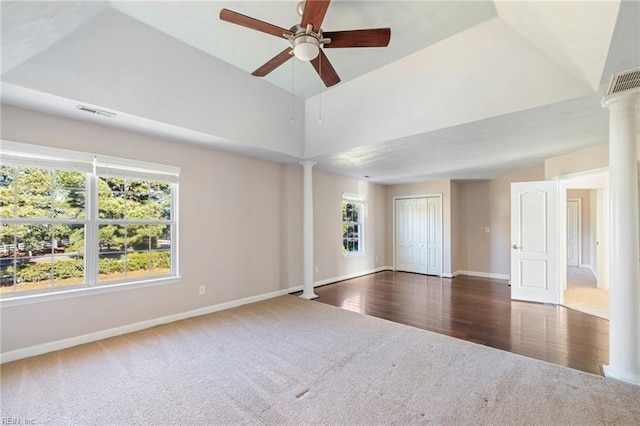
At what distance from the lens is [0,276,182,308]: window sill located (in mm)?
2777

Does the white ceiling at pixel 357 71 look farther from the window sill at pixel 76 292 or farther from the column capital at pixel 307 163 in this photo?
the window sill at pixel 76 292

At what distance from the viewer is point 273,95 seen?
4141 mm

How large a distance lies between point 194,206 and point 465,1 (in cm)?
397

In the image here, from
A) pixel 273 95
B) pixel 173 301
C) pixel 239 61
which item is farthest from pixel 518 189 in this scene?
pixel 173 301

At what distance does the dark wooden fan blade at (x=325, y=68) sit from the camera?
94.4 inches

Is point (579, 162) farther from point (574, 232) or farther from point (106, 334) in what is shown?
point (106, 334)

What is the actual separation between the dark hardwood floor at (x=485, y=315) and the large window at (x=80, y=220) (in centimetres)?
293

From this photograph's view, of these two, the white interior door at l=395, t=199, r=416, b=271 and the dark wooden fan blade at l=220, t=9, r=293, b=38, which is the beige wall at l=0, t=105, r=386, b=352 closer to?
the white interior door at l=395, t=199, r=416, b=271

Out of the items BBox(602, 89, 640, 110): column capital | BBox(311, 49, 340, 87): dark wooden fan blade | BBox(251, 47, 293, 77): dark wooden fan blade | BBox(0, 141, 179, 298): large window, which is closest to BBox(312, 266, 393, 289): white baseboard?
BBox(0, 141, 179, 298): large window

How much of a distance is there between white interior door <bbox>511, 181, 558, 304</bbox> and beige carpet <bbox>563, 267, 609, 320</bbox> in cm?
38

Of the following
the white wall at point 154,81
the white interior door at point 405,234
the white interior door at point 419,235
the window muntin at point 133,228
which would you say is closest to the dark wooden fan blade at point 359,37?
the white wall at point 154,81

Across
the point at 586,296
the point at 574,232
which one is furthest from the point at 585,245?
the point at 586,296

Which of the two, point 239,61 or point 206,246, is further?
point 206,246

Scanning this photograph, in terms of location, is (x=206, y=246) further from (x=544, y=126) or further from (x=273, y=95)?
(x=544, y=126)
